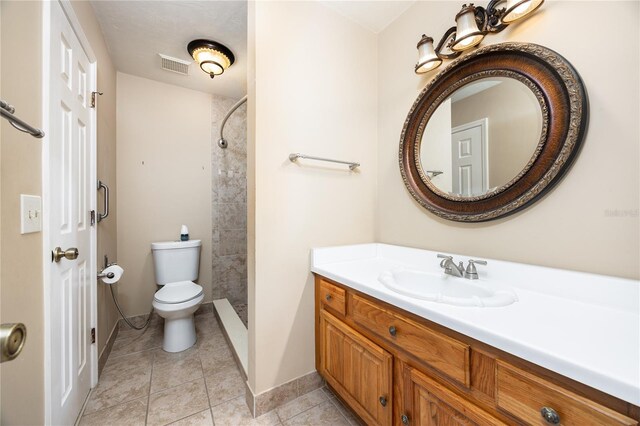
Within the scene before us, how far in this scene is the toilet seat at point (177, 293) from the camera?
6.01 feet

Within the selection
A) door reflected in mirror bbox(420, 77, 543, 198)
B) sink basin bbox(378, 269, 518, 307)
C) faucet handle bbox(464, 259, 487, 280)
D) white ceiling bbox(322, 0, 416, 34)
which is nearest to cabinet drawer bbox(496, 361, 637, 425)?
sink basin bbox(378, 269, 518, 307)

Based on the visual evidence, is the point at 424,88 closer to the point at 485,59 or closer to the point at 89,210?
the point at 485,59

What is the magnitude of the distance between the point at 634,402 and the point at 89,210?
2.22m

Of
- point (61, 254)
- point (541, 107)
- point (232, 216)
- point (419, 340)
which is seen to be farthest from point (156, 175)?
point (541, 107)

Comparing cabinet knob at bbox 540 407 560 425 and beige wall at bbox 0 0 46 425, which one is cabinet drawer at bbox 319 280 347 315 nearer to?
cabinet knob at bbox 540 407 560 425

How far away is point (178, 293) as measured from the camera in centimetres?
195

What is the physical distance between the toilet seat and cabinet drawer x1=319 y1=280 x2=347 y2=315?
46.2 inches

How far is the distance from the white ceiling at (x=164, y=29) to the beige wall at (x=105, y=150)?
0.29 ft

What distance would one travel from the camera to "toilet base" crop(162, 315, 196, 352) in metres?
1.88

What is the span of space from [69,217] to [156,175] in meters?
1.37

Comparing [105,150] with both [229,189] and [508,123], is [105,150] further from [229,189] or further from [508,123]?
[508,123]

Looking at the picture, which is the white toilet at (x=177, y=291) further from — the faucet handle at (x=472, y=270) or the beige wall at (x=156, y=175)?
the faucet handle at (x=472, y=270)

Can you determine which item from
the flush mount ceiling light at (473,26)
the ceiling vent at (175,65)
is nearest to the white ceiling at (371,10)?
the flush mount ceiling light at (473,26)

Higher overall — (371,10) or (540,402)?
(371,10)
